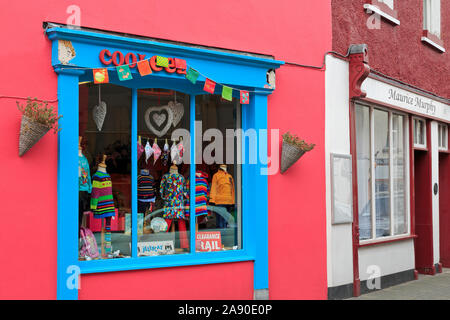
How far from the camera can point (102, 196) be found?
660 centimetres

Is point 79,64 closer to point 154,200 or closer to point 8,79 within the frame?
point 8,79

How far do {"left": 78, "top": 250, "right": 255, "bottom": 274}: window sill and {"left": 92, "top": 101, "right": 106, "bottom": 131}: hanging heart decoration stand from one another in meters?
1.50

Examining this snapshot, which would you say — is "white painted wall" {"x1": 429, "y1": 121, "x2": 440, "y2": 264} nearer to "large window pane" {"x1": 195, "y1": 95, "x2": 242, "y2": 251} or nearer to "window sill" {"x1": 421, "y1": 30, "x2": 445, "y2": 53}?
"window sill" {"x1": 421, "y1": 30, "x2": 445, "y2": 53}

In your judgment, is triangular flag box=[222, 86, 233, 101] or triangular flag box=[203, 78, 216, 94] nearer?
triangular flag box=[203, 78, 216, 94]

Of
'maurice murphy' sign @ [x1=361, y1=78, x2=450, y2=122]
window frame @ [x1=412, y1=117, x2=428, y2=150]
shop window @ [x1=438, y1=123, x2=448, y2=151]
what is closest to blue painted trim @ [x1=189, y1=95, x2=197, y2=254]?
'maurice murphy' sign @ [x1=361, y1=78, x2=450, y2=122]

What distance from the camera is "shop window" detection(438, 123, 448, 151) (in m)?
12.4

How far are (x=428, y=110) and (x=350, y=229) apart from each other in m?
3.93

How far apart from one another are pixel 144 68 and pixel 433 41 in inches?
291

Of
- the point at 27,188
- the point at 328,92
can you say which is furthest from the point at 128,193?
the point at 328,92

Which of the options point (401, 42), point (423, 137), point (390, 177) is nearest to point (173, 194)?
point (390, 177)

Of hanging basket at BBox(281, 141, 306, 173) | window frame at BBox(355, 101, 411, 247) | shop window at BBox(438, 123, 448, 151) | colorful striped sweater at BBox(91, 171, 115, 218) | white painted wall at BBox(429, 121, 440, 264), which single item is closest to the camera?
colorful striped sweater at BBox(91, 171, 115, 218)

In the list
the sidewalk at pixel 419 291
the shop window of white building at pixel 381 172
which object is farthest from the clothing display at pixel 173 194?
the shop window of white building at pixel 381 172

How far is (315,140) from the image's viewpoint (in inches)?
324

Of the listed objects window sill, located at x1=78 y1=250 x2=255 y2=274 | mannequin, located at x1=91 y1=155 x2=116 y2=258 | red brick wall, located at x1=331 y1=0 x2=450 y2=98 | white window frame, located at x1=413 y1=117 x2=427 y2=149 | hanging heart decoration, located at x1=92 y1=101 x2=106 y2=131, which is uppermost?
red brick wall, located at x1=331 y1=0 x2=450 y2=98
